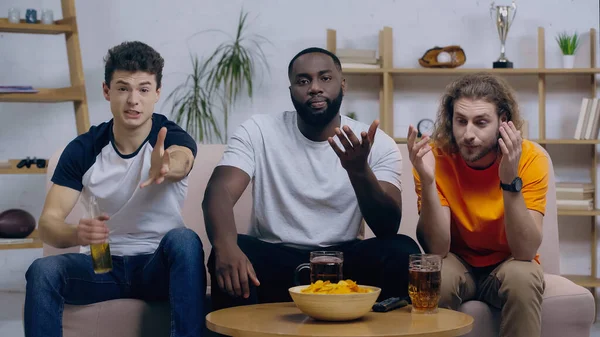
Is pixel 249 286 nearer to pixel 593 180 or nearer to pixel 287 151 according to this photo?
pixel 287 151

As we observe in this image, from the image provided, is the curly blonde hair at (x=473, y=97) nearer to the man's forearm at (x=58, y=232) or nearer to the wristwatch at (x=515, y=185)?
the wristwatch at (x=515, y=185)

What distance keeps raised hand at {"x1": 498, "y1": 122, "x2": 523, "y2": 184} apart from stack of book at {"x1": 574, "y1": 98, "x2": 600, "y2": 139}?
7.68 ft

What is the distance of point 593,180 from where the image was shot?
4.47 metres

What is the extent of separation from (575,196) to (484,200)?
2.18 meters

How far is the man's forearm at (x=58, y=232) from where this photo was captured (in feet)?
7.09

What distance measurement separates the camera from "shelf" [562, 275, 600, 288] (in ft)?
14.0

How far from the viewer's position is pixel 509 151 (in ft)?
7.23

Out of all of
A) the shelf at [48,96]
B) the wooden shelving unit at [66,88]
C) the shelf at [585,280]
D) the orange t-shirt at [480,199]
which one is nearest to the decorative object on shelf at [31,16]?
the wooden shelving unit at [66,88]

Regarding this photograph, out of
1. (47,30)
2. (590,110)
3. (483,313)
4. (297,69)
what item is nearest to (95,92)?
(47,30)

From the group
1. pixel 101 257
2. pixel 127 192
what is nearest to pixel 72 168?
pixel 127 192

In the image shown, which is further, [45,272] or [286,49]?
[286,49]

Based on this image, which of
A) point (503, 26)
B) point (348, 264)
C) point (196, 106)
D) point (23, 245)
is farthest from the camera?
point (196, 106)

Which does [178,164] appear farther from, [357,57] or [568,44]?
[568,44]

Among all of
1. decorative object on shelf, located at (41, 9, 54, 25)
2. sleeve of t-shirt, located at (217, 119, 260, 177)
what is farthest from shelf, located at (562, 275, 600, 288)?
decorative object on shelf, located at (41, 9, 54, 25)
